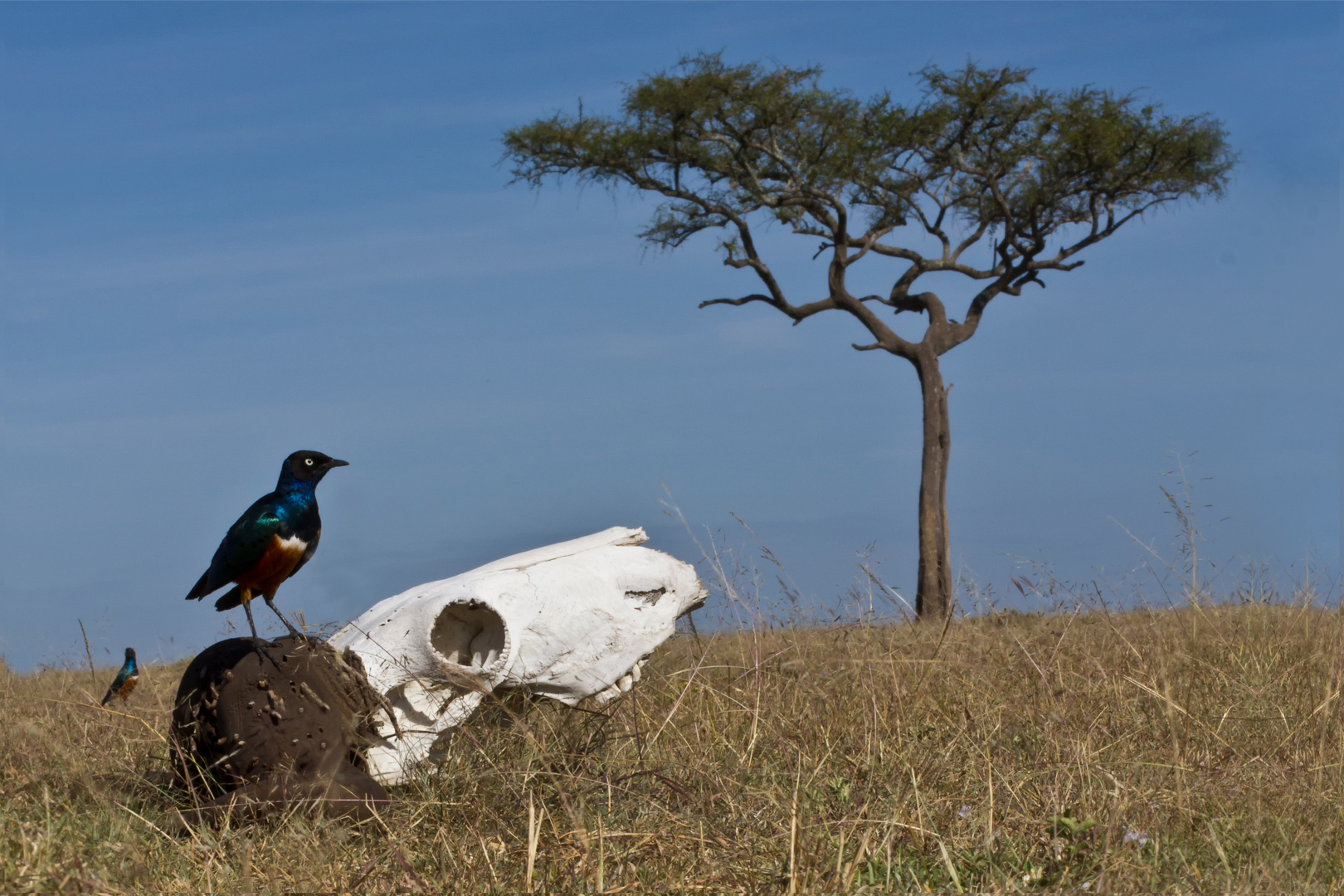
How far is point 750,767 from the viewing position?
400 centimetres

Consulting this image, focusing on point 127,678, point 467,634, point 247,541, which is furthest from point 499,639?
point 127,678

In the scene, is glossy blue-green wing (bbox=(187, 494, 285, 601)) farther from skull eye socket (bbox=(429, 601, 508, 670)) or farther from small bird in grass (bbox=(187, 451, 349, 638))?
skull eye socket (bbox=(429, 601, 508, 670))

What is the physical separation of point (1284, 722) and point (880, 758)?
6.51 ft

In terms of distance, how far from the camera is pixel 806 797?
3.49 m

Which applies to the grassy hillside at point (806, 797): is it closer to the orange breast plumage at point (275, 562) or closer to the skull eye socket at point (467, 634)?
the skull eye socket at point (467, 634)

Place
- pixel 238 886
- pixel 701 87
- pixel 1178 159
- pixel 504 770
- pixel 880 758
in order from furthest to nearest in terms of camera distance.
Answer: pixel 1178 159 < pixel 701 87 < pixel 880 758 < pixel 504 770 < pixel 238 886

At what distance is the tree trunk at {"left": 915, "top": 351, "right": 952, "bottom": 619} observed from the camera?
1312 centimetres

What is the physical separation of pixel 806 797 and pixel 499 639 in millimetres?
1344

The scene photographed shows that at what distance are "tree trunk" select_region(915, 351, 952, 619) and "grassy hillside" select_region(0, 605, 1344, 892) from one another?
740 centimetres

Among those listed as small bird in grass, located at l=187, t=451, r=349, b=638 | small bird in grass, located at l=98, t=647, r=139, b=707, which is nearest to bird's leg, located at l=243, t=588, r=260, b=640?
small bird in grass, located at l=187, t=451, r=349, b=638

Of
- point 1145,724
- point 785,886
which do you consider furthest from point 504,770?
point 1145,724

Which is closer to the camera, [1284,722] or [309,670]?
[309,670]

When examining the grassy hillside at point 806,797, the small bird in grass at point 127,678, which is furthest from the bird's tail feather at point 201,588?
the small bird in grass at point 127,678

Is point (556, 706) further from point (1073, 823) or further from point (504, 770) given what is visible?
point (1073, 823)
